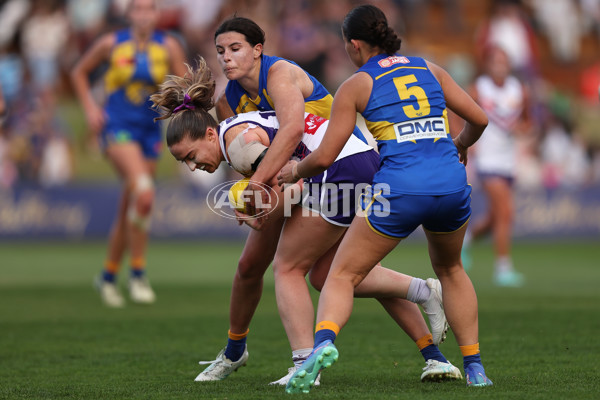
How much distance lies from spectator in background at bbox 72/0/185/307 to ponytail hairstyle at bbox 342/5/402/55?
4765 millimetres

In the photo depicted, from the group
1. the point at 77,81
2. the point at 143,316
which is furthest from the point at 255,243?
the point at 77,81

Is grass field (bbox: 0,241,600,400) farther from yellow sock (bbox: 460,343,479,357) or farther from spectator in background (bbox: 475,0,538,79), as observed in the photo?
spectator in background (bbox: 475,0,538,79)

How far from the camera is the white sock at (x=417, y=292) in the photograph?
5.11 metres

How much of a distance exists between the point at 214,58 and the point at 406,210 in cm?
1370

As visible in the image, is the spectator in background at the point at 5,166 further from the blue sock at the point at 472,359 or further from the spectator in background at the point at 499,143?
the blue sock at the point at 472,359

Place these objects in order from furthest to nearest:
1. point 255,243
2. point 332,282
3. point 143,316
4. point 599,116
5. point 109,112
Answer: point 599,116, point 109,112, point 143,316, point 255,243, point 332,282

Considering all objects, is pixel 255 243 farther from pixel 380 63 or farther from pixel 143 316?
pixel 143 316

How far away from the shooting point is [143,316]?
8.22m

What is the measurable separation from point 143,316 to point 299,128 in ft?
12.8

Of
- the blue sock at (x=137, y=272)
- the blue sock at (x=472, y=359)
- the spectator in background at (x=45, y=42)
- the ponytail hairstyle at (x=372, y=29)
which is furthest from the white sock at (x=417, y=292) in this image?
the spectator in background at (x=45, y=42)

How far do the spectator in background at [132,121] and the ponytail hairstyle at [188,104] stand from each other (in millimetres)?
3997

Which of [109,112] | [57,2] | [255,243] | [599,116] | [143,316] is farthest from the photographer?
[599,116]

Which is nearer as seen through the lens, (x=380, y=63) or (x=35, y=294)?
(x=380, y=63)

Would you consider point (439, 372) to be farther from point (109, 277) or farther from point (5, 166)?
point (5, 166)
